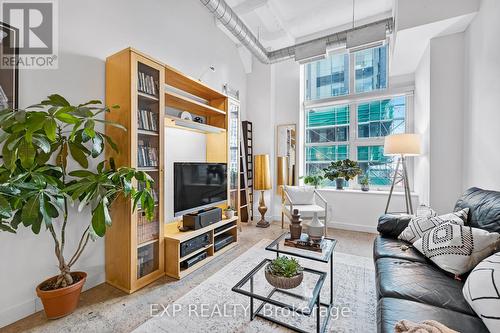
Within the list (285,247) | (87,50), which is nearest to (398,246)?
Answer: (285,247)

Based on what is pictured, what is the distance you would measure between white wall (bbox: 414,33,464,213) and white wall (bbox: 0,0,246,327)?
3183mm

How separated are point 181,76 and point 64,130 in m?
1.25

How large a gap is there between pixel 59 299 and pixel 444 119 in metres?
4.15

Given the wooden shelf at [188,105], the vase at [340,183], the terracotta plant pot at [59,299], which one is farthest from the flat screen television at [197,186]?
the vase at [340,183]

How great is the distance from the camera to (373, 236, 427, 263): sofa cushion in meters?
1.66

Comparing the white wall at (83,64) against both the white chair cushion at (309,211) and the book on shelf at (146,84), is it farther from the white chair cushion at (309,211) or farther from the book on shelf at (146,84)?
the white chair cushion at (309,211)

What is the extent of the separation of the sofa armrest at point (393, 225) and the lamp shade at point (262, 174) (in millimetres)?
2150

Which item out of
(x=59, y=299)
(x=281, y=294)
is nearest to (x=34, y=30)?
(x=59, y=299)

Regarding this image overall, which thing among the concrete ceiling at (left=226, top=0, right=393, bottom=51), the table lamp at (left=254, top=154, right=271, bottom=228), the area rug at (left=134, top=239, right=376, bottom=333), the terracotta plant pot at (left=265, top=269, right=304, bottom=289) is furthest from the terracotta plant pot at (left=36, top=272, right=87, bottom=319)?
the concrete ceiling at (left=226, top=0, right=393, bottom=51)

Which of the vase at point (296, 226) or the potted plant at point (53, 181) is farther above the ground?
the potted plant at point (53, 181)

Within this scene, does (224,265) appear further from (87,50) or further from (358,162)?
(358,162)

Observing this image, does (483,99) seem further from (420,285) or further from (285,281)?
(285,281)

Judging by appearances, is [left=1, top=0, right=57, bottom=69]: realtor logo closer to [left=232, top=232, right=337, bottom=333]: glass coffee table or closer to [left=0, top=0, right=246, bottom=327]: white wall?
[left=0, top=0, right=246, bottom=327]: white wall

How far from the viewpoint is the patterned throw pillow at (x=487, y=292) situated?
0.92 meters
